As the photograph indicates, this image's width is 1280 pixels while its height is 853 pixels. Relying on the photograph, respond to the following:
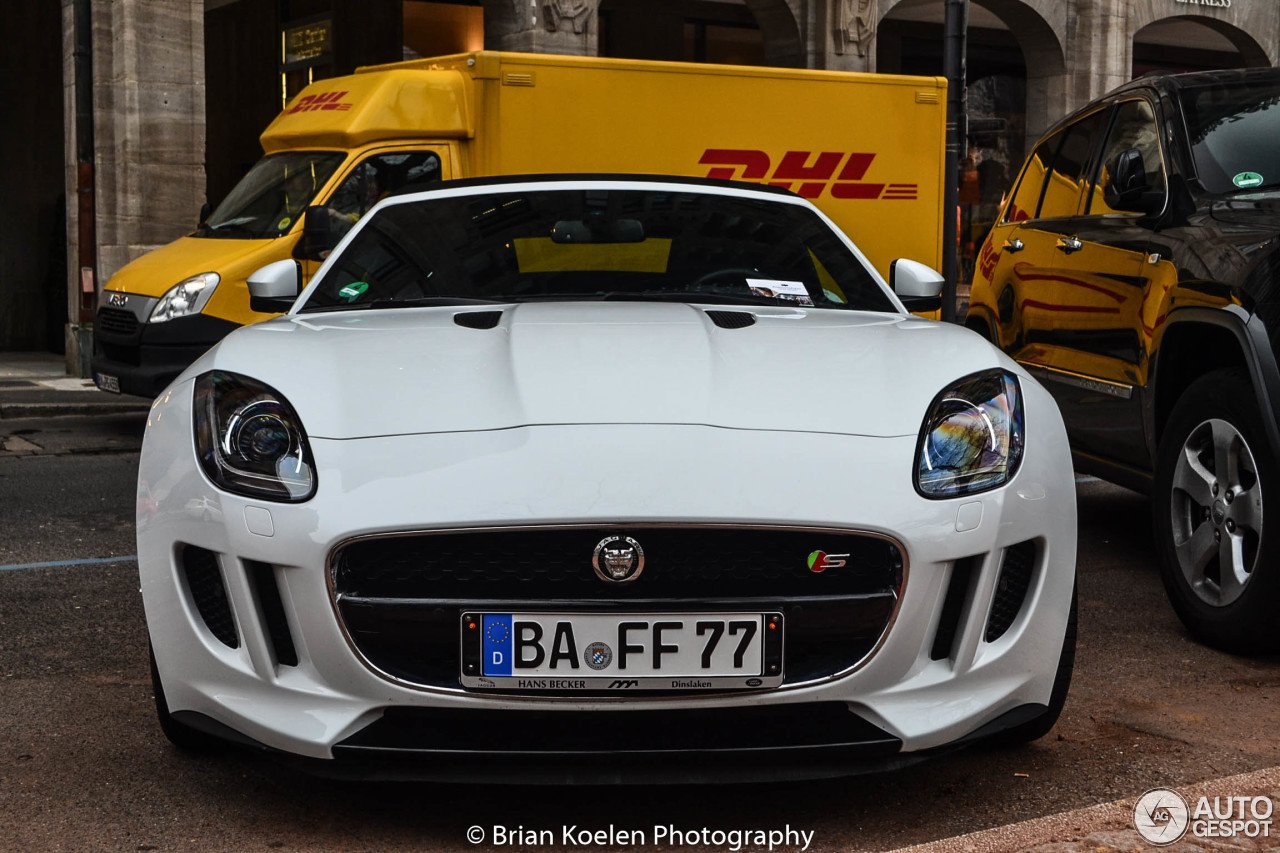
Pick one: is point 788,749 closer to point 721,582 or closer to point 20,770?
point 721,582

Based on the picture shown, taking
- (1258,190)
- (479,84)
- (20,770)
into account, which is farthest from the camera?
(479,84)

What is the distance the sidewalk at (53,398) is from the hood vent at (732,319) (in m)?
9.27

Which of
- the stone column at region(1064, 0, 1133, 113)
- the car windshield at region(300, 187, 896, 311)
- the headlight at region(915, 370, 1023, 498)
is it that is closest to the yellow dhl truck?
the car windshield at region(300, 187, 896, 311)

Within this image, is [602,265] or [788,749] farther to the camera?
[602,265]

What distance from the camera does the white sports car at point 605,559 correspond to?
9.01ft

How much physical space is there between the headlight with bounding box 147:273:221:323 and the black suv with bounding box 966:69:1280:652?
5429mm

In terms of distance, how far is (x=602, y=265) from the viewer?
4164 mm

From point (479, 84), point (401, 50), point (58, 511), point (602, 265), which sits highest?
point (401, 50)

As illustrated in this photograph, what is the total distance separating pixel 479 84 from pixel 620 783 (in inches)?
311

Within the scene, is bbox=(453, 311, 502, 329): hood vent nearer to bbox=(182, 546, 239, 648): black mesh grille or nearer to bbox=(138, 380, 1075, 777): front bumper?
bbox=(138, 380, 1075, 777): front bumper

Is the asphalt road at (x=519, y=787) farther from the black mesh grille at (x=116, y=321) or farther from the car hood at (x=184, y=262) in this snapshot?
the black mesh grille at (x=116, y=321)

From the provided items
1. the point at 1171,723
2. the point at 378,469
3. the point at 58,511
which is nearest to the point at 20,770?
the point at 378,469

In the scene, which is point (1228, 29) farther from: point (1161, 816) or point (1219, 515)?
point (1161, 816)

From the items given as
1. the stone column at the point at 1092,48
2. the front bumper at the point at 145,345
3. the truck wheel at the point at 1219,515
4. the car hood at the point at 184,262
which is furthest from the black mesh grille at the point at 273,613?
the stone column at the point at 1092,48
